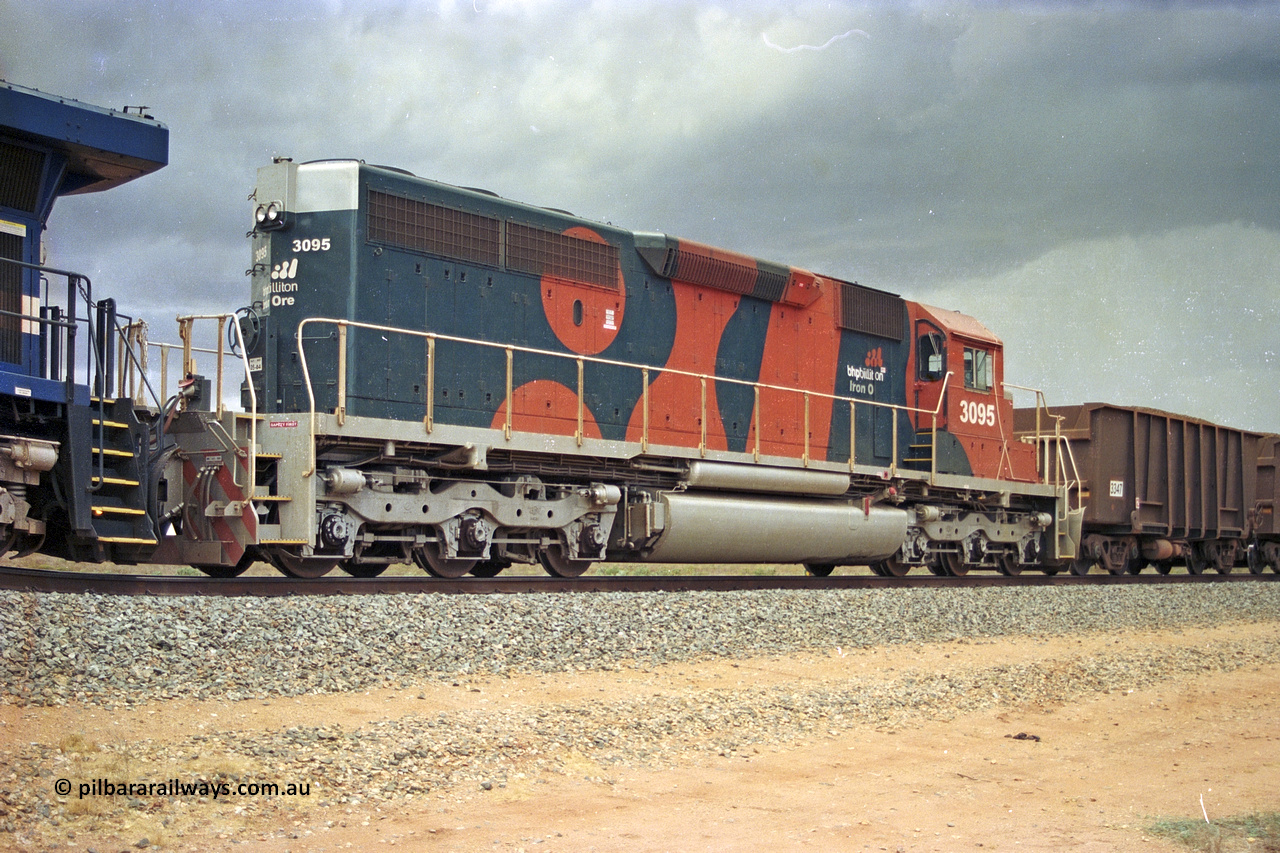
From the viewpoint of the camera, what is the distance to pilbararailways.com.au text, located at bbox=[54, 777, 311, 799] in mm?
4699

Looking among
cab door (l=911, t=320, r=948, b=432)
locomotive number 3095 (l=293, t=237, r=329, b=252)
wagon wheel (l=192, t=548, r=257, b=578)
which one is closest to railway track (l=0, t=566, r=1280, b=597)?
wagon wheel (l=192, t=548, r=257, b=578)

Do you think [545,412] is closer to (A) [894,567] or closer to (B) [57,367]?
(B) [57,367]

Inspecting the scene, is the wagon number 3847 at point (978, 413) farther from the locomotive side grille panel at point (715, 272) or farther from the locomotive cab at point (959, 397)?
the locomotive side grille panel at point (715, 272)

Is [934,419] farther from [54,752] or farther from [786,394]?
[54,752]

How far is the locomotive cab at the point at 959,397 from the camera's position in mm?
16391

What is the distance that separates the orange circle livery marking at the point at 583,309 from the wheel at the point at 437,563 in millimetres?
2781

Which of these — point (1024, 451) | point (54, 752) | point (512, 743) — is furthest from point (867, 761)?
point (1024, 451)

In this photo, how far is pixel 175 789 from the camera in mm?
4840

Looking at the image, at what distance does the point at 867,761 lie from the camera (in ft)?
21.7

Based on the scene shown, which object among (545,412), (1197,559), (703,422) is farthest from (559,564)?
(1197,559)

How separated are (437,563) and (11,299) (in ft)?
13.9

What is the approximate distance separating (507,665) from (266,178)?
580 centimetres

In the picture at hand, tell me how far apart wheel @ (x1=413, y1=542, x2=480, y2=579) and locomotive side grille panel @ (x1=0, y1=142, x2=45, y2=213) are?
172 inches

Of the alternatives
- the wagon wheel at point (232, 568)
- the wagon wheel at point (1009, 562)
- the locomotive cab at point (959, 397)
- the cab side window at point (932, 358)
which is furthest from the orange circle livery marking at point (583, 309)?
the wagon wheel at point (1009, 562)
